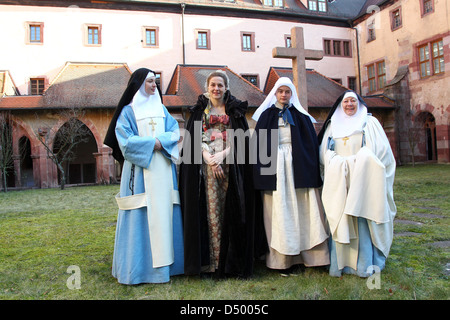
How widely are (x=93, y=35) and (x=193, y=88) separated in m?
7.09

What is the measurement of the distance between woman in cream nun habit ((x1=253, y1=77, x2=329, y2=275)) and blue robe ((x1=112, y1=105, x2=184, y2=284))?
0.93 meters

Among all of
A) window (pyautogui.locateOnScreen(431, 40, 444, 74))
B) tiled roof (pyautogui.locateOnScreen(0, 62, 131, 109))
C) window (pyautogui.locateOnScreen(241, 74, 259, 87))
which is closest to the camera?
tiled roof (pyautogui.locateOnScreen(0, 62, 131, 109))

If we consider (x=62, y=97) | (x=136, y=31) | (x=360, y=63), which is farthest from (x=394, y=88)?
(x=62, y=97)

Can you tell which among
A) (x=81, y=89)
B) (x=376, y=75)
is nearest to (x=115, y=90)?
(x=81, y=89)

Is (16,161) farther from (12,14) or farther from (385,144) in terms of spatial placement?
(385,144)

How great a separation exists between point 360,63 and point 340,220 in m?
24.4

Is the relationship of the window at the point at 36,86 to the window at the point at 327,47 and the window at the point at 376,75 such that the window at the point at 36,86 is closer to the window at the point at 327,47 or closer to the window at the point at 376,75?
the window at the point at 327,47

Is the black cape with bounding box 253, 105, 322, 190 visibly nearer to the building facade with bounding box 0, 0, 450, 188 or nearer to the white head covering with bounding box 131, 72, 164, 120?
the white head covering with bounding box 131, 72, 164, 120

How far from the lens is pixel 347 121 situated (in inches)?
148

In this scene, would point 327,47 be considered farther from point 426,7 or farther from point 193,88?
point 193,88

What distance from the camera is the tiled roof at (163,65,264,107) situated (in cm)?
1797

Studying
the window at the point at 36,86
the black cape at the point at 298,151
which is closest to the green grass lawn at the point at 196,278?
the black cape at the point at 298,151

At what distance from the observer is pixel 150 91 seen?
3697 mm

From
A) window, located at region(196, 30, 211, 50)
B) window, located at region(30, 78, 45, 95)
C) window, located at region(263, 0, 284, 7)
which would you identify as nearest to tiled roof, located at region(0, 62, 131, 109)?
window, located at region(30, 78, 45, 95)
